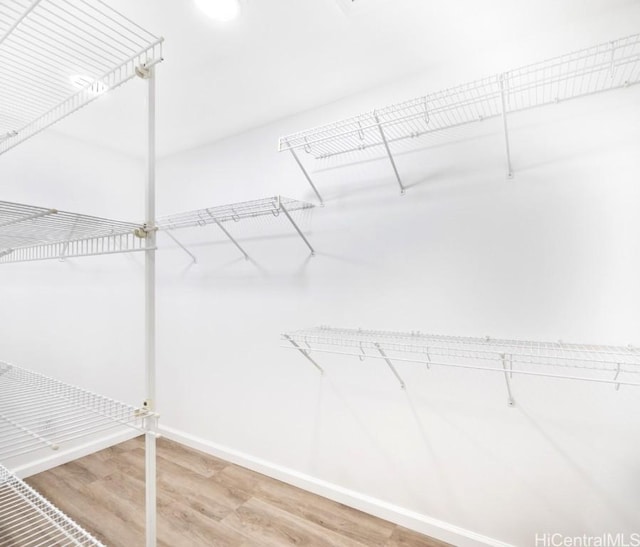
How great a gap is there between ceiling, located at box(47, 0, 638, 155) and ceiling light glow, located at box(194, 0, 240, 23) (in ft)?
0.11

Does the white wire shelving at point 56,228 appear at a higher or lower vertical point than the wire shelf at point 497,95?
lower

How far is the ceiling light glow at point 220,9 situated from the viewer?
54.2 inches

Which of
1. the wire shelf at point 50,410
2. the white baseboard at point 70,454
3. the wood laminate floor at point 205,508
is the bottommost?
the wood laminate floor at point 205,508

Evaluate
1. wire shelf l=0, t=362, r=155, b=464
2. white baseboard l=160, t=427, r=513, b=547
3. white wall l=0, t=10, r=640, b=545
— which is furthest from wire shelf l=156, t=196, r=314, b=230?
white baseboard l=160, t=427, r=513, b=547

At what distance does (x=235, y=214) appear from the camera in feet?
7.45

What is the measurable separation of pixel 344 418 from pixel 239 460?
0.90 m

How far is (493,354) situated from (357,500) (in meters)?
1.10

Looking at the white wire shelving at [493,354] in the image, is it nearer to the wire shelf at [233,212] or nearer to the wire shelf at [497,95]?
the wire shelf at [233,212]

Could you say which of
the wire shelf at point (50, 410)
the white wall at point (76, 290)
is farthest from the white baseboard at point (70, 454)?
the wire shelf at point (50, 410)

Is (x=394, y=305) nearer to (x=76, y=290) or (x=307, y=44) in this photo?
(x=307, y=44)

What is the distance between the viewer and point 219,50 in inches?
65.2

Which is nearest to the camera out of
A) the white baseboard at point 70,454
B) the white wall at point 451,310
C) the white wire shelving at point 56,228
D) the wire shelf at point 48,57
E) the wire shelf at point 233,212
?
the white wire shelving at point 56,228

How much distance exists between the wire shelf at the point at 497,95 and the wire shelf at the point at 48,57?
2.67 ft

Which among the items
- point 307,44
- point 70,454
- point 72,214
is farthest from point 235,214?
point 70,454
